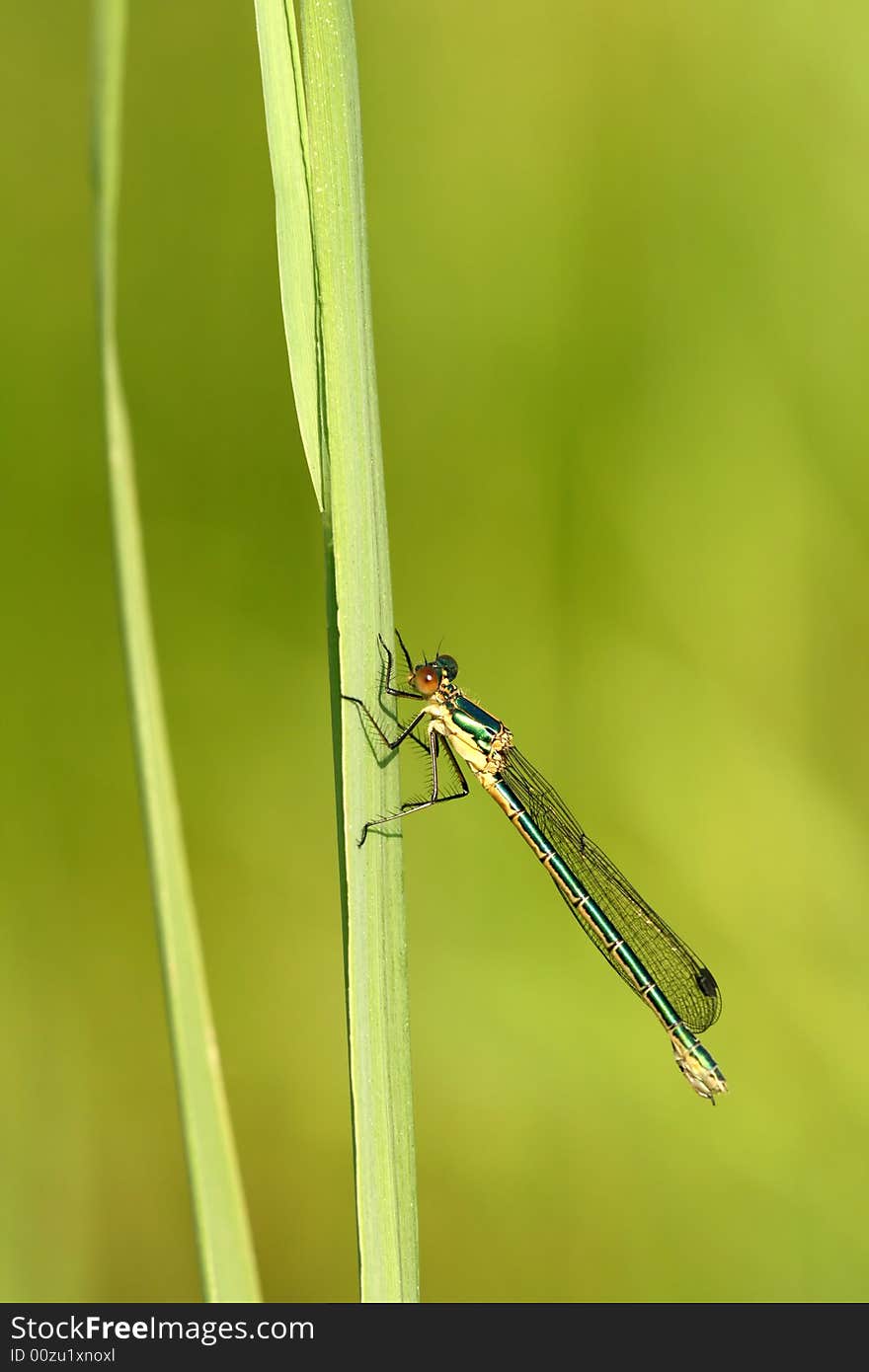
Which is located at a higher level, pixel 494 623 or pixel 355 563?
pixel 494 623

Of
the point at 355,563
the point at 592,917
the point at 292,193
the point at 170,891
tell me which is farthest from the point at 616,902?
the point at 292,193

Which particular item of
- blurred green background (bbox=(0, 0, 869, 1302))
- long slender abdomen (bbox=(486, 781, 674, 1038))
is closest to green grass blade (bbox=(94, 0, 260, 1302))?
blurred green background (bbox=(0, 0, 869, 1302))

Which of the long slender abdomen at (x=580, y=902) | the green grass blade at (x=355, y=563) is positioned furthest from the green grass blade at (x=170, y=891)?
the long slender abdomen at (x=580, y=902)

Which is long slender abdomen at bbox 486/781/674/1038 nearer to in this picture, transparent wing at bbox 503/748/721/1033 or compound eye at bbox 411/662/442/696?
transparent wing at bbox 503/748/721/1033

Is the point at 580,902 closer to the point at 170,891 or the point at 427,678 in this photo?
the point at 427,678

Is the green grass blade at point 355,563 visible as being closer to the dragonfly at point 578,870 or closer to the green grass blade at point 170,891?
the green grass blade at point 170,891
